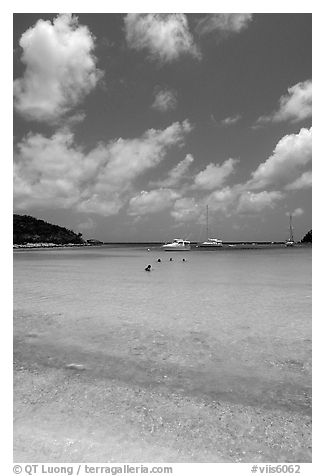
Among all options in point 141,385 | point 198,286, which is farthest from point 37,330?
point 198,286

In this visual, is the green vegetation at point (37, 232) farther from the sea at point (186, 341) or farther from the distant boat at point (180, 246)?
the sea at point (186, 341)

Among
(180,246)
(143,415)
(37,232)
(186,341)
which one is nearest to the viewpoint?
(143,415)

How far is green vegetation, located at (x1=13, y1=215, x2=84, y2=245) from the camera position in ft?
500

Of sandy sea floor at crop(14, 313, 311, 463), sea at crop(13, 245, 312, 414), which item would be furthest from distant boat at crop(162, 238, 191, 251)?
sandy sea floor at crop(14, 313, 311, 463)

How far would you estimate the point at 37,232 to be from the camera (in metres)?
166

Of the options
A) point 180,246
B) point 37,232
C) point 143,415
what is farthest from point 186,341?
point 37,232

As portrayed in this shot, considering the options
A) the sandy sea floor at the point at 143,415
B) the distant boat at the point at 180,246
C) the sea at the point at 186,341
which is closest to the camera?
the sandy sea floor at the point at 143,415

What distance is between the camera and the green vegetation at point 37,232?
15236cm

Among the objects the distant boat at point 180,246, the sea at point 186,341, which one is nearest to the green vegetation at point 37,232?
the distant boat at point 180,246

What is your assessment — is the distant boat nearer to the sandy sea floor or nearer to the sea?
the sea

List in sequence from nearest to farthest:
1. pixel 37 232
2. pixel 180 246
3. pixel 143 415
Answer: pixel 143 415 < pixel 180 246 < pixel 37 232

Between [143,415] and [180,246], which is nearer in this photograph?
[143,415]

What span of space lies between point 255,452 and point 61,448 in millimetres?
2374

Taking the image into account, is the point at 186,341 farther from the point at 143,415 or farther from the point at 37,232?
the point at 37,232
